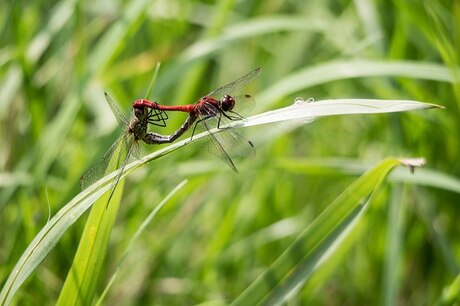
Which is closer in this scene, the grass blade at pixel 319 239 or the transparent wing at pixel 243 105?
the grass blade at pixel 319 239

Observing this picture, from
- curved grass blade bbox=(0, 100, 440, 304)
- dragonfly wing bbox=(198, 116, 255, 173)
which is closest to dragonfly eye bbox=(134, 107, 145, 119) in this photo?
dragonfly wing bbox=(198, 116, 255, 173)

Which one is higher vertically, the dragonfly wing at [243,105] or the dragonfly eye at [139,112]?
the dragonfly eye at [139,112]

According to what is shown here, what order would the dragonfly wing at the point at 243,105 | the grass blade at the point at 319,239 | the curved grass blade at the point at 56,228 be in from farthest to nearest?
the dragonfly wing at the point at 243,105 → the grass blade at the point at 319,239 → the curved grass blade at the point at 56,228

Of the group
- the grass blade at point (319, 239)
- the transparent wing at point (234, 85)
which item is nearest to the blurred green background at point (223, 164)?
the transparent wing at point (234, 85)

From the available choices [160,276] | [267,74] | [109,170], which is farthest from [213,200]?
[109,170]

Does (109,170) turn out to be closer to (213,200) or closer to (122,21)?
(122,21)

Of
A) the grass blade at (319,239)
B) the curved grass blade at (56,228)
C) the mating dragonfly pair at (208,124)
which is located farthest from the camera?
the mating dragonfly pair at (208,124)

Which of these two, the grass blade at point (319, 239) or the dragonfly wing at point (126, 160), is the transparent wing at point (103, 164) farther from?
the grass blade at point (319, 239)

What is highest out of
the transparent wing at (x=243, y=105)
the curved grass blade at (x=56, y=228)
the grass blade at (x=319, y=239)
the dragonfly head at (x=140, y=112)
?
the dragonfly head at (x=140, y=112)

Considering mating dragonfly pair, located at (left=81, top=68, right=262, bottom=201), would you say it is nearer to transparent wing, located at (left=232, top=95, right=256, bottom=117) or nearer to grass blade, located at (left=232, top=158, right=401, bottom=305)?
transparent wing, located at (left=232, top=95, right=256, bottom=117)
